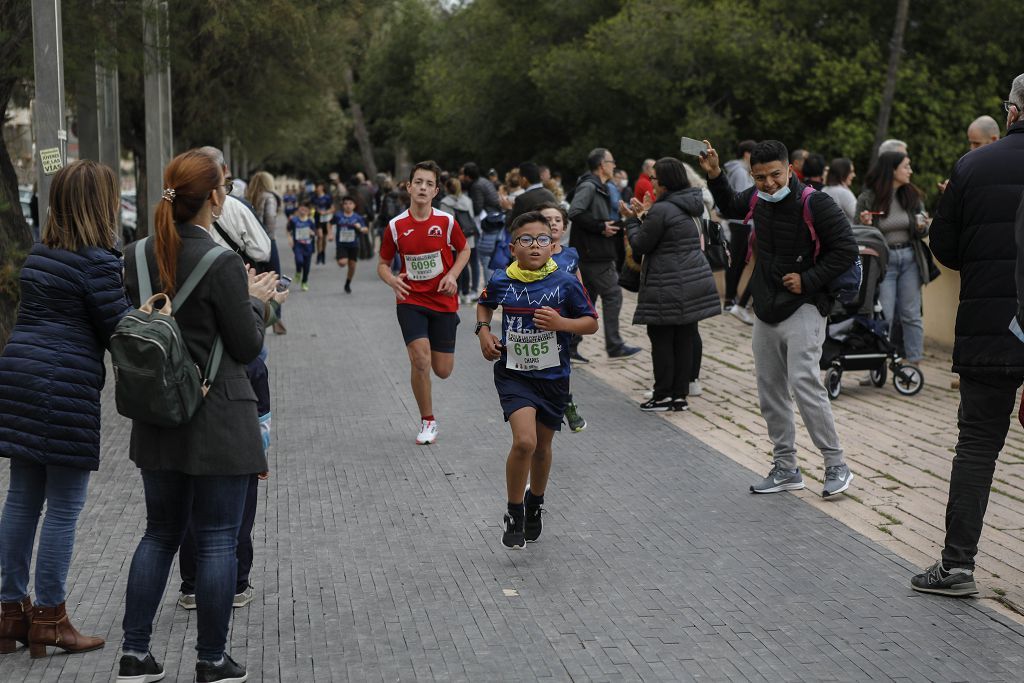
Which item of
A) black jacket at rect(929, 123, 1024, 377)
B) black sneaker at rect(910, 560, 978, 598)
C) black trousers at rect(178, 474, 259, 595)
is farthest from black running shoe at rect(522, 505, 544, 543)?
black jacket at rect(929, 123, 1024, 377)

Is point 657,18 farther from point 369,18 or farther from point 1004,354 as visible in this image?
point 1004,354

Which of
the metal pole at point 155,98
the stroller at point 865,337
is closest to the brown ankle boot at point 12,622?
the stroller at point 865,337

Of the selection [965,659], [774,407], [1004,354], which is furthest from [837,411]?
[965,659]

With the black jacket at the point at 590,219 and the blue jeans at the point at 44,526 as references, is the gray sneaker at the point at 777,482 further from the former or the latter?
the black jacket at the point at 590,219

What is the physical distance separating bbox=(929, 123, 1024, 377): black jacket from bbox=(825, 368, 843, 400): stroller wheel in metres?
5.09

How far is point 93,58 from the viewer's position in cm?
1552

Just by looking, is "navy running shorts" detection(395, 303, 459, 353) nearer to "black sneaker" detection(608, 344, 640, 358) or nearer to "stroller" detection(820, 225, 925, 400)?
"stroller" detection(820, 225, 925, 400)

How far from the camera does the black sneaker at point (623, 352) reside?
13.5 meters

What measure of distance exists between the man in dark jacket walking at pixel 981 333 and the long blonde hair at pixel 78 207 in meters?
3.42

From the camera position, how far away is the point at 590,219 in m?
12.5

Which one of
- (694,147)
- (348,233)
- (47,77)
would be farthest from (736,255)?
(694,147)

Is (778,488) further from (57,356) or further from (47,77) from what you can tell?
(47,77)

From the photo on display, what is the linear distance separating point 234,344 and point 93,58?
1226 cm

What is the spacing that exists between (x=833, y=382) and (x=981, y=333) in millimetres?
5252
